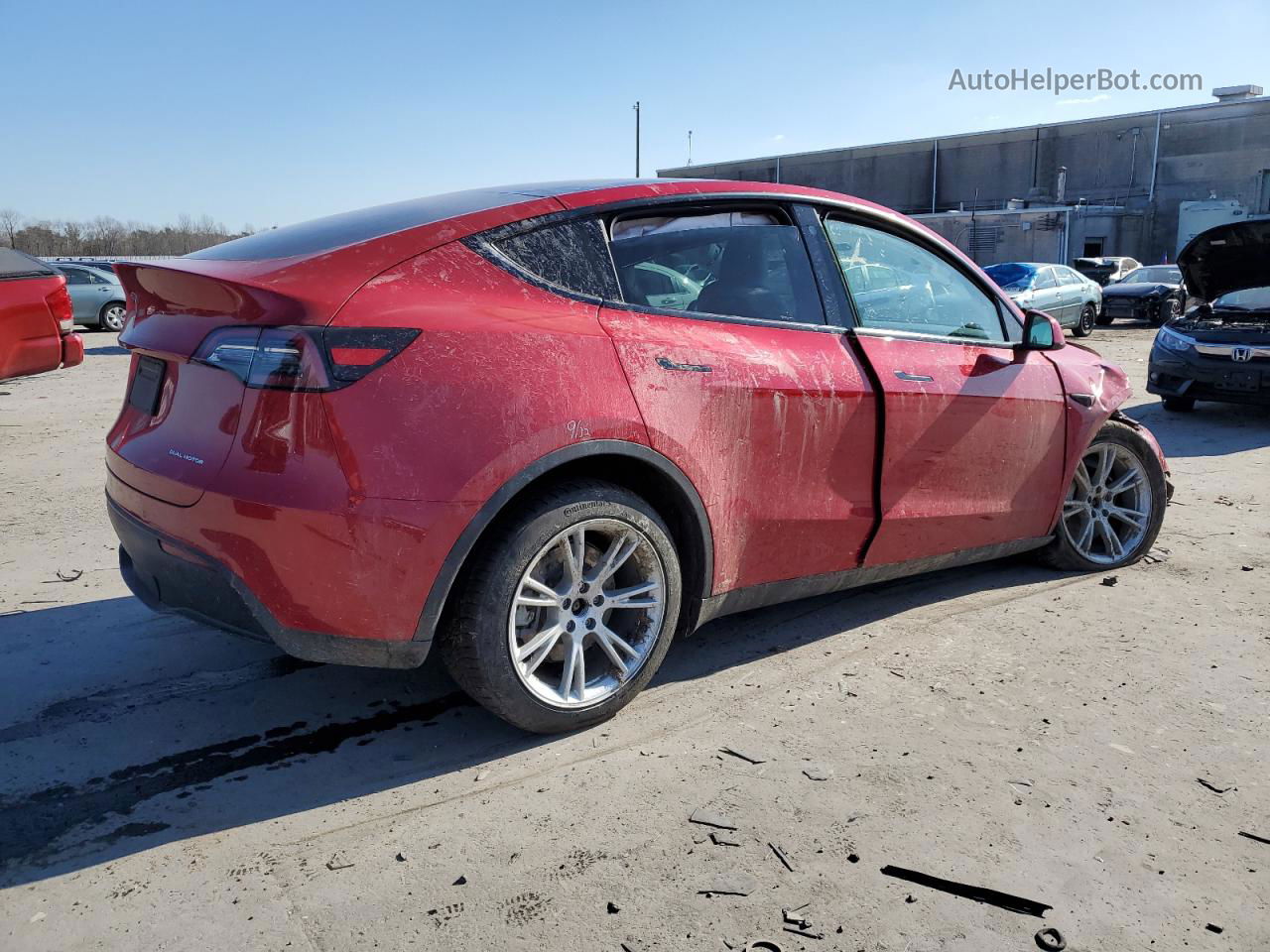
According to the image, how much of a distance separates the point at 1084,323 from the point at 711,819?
66.8 feet

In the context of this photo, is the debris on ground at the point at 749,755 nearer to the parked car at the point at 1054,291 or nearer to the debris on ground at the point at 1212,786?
the debris on ground at the point at 1212,786

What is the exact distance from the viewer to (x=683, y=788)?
2.91 meters

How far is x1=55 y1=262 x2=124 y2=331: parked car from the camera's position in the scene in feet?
69.4

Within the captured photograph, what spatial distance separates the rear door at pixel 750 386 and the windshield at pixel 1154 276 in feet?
74.8

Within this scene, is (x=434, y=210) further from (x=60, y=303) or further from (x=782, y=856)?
(x=60, y=303)

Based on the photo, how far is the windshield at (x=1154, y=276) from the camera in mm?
23500

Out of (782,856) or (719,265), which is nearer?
(782,856)

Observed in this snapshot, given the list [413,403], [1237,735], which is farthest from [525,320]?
[1237,735]

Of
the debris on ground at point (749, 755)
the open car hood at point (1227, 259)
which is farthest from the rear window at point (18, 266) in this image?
the open car hood at point (1227, 259)

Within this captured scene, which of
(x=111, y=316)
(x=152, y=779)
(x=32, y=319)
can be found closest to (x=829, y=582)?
(x=152, y=779)

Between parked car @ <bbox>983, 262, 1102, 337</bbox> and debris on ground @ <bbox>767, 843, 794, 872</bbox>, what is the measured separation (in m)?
16.9

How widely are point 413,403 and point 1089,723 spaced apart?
2381 mm

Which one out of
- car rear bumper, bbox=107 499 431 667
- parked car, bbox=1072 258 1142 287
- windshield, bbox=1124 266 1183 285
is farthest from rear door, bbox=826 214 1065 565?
parked car, bbox=1072 258 1142 287

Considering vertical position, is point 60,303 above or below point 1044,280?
below
